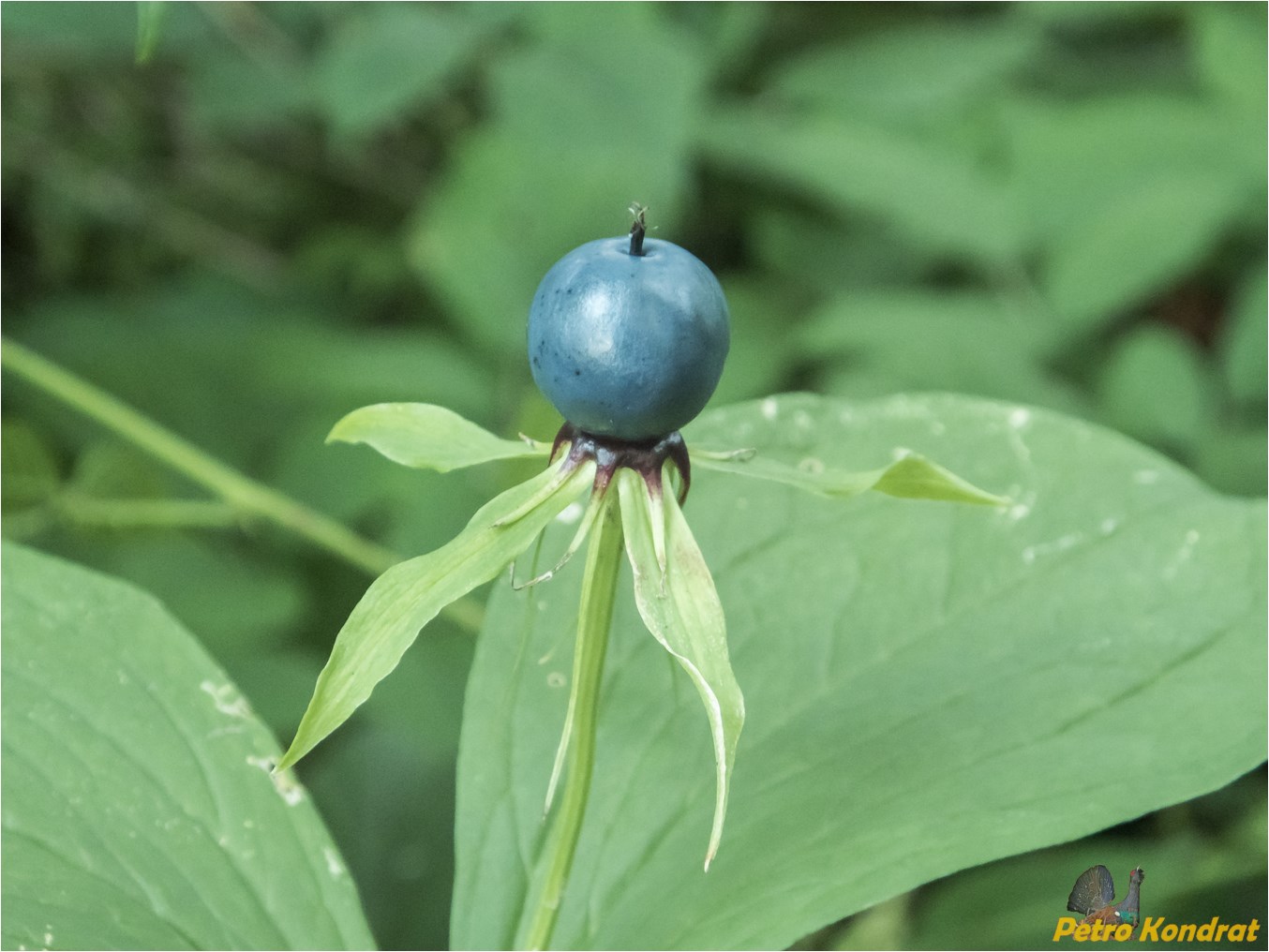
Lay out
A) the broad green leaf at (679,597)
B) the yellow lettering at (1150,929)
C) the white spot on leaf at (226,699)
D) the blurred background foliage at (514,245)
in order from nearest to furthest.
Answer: the broad green leaf at (679,597)
the white spot on leaf at (226,699)
the yellow lettering at (1150,929)
the blurred background foliage at (514,245)

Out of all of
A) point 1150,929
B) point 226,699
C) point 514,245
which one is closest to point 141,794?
point 226,699

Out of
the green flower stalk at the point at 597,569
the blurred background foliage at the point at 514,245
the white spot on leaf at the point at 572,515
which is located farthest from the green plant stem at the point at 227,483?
the green flower stalk at the point at 597,569

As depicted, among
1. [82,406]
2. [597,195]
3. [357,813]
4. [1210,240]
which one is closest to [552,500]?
[82,406]

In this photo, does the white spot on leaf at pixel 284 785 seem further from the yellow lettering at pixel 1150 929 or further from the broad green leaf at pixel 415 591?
the yellow lettering at pixel 1150 929

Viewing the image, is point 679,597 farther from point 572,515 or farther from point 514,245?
point 514,245

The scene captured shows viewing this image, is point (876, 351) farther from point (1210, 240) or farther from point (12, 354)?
point (12, 354)

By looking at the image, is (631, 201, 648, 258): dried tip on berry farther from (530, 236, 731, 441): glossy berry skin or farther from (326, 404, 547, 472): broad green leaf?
(326, 404, 547, 472): broad green leaf
